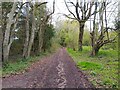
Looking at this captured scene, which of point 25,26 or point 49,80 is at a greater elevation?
point 25,26

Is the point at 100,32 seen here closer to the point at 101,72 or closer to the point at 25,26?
the point at 25,26

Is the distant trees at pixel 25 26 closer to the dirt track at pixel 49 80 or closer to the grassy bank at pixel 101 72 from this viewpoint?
the grassy bank at pixel 101 72

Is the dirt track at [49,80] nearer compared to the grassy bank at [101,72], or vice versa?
the dirt track at [49,80]

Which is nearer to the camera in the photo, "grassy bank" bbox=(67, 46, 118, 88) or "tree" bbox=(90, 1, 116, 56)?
"grassy bank" bbox=(67, 46, 118, 88)

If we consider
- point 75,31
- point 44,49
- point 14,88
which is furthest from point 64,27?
point 14,88

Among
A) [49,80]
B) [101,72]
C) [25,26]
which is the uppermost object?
[25,26]

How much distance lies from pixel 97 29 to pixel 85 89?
23.2 m

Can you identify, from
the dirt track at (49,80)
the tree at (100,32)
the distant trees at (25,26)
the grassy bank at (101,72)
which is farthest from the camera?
the tree at (100,32)

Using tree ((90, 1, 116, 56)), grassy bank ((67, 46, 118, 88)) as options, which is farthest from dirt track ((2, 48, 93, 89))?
tree ((90, 1, 116, 56))

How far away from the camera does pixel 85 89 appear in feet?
31.2

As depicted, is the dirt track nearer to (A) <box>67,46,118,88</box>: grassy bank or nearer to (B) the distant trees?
(A) <box>67,46,118,88</box>: grassy bank

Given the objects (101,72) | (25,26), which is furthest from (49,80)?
(25,26)

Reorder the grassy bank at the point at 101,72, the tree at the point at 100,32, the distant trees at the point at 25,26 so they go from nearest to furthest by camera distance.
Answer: the grassy bank at the point at 101,72 < the distant trees at the point at 25,26 < the tree at the point at 100,32

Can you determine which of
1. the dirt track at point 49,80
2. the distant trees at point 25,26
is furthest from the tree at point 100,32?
the dirt track at point 49,80
